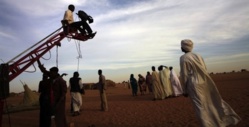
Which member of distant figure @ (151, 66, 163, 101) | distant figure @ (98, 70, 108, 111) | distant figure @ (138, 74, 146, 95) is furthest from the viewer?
distant figure @ (138, 74, 146, 95)

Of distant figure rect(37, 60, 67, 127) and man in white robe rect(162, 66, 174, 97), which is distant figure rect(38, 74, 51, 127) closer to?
distant figure rect(37, 60, 67, 127)

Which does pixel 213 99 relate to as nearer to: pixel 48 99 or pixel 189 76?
pixel 189 76

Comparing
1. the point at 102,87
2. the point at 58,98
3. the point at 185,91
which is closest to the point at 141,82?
the point at 102,87

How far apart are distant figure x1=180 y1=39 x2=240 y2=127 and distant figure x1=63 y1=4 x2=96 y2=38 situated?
5.70 meters

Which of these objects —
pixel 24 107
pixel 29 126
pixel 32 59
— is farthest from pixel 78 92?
pixel 24 107

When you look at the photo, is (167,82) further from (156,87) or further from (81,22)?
(81,22)

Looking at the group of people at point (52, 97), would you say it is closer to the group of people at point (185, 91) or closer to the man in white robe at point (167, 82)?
the group of people at point (185, 91)

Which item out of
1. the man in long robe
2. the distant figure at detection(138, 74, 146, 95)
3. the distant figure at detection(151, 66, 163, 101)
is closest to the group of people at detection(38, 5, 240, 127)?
the distant figure at detection(151, 66, 163, 101)

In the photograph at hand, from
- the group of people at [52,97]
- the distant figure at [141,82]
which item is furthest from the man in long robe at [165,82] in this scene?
the group of people at [52,97]

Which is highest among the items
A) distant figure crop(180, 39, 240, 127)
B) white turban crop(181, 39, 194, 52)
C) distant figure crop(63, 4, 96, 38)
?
distant figure crop(63, 4, 96, 38)

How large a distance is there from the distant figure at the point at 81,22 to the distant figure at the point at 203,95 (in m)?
5.70

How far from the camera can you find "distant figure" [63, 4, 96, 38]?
34.6 ft

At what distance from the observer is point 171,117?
10.0 metres

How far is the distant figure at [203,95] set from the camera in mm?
5539
